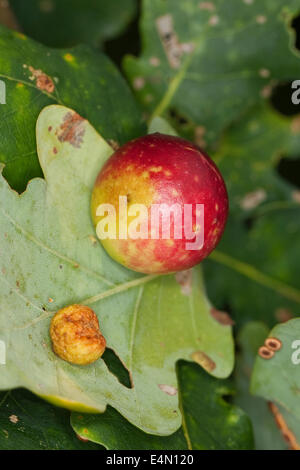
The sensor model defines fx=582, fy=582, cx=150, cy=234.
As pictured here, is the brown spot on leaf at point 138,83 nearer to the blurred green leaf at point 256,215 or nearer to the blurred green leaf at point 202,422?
the blurred green leaf at point 256,215

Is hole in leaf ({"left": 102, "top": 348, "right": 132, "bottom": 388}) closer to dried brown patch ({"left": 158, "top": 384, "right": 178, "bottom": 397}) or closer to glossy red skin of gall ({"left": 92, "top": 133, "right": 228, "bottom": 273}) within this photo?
dried brown patch ({"left": 158, "top": 384, "right": 178, "bottom": 397})

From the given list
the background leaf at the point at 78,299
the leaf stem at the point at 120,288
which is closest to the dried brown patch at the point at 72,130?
the background leaf at the point at 78,299

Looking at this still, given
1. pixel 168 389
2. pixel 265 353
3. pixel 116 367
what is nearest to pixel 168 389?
pixel 168 389

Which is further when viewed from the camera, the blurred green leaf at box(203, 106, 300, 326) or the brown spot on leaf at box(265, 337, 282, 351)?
the blurred green leaf at box(203, 106, 300, 326)

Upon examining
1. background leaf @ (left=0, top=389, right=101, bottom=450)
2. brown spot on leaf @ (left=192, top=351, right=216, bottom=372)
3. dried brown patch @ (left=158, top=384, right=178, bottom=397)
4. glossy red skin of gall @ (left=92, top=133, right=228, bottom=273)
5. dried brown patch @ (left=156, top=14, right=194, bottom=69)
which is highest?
dried brown patch @ (left=156, top=14, right=194, bottom=69)

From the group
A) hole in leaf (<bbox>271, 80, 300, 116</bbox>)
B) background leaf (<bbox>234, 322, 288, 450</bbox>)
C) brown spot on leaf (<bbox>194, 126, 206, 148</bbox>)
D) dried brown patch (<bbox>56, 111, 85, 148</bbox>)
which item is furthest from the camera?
hole in leaf (<bbox>271, 80, 300, 116</bbox>)

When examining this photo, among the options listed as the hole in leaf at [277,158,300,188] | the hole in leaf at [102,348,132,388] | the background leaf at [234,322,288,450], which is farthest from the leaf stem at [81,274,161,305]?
the hole in leaf at [277,158,300,188]

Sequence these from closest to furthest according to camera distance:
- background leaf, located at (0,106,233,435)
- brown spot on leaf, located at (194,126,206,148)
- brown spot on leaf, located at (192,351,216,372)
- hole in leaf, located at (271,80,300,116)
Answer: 1. background leaf, located at (0,106,233,435)
2. brown spot on leaf, located at (192,351,216,372)
3. brown spot on leaf, located at (194,126,206,148)
4. hole in leaf, located at (271,80,300,116)
